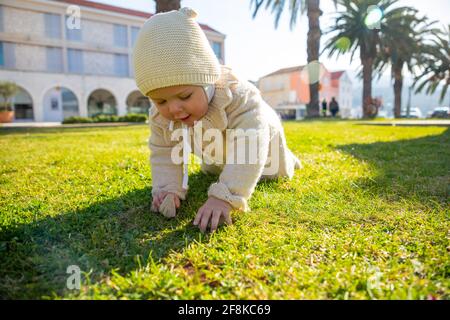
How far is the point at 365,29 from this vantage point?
21.7 meters

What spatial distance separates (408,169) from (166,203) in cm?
222

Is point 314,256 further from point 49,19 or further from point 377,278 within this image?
point 49,19

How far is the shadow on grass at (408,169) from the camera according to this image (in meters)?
2.21

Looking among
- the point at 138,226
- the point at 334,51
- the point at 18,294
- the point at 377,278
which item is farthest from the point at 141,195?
the point at 334,51

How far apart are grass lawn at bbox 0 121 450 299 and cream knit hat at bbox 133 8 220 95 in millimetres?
720

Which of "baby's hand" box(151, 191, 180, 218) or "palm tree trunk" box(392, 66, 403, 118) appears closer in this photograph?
"baby's hand" box(151, 191, 180, 218)

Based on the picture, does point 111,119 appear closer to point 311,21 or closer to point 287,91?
point 311,21

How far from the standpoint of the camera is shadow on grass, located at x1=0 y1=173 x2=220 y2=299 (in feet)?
3.96

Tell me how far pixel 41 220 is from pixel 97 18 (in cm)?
2997

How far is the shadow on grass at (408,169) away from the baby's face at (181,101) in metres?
Answer: 1.29

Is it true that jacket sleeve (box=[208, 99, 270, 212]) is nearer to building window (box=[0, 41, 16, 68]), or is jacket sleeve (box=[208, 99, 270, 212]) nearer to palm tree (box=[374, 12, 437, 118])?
palm tree (box=[374, 12, 437, 118])

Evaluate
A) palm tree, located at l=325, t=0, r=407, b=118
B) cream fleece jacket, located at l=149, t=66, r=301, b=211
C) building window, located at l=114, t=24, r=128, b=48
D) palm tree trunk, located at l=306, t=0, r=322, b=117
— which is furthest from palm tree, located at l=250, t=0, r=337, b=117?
building window, located at l=114, t=24, r=128, b=48

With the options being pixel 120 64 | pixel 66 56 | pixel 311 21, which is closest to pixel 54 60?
pixel 66 56
